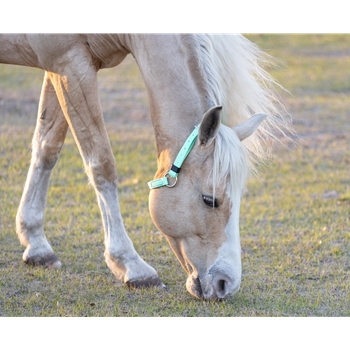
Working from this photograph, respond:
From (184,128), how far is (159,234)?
194 centimetres

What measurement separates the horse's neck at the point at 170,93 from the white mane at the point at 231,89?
69 millimetres

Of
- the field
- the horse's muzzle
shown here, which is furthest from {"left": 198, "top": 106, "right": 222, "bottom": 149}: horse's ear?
the horse's muzzle

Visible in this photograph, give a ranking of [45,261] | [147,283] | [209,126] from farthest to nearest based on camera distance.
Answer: [45,261] < [147,283] < [209,126]

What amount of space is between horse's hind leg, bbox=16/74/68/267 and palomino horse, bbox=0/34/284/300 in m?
0.52

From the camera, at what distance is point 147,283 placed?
4102 millimetres

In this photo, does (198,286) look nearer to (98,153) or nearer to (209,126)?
(209,126)

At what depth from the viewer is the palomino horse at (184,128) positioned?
11.5 ft

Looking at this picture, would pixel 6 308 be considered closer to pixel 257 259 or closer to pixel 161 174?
pixel 161 174

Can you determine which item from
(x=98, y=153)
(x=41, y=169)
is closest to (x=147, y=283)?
(x=98, y=153)

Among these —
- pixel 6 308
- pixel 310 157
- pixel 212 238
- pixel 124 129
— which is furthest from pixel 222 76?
pixel 124 129

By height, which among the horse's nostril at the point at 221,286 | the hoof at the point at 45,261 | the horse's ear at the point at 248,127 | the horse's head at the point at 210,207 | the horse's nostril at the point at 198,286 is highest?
the horse's ear at the point at 248,127

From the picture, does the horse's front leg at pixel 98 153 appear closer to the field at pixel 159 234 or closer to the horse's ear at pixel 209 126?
the field at pixel 159 234

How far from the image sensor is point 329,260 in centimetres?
482

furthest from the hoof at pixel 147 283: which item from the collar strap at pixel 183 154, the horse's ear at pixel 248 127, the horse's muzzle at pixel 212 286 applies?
the horse's ear at pixel 248 127
